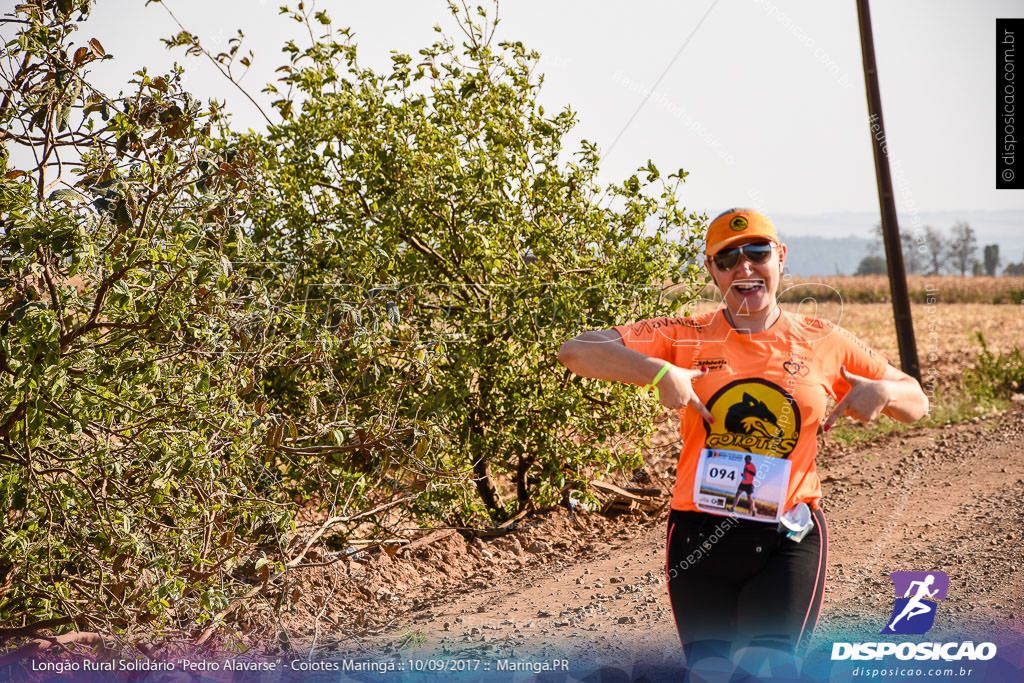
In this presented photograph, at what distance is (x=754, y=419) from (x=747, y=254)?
519 millimetres

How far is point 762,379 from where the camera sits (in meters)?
2.76

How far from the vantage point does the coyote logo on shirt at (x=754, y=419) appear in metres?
2.71

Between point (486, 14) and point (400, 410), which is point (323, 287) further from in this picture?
point (486, 14)

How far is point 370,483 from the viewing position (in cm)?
566

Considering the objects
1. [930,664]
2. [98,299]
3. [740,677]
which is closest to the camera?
[740,677]

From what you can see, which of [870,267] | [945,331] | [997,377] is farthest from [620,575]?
[870,267]

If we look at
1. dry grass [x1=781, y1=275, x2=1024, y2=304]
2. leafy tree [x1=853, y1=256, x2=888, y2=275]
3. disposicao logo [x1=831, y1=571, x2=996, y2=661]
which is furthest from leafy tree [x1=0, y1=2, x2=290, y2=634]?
leafy tree [x1=853, y1=256, x2=888, y2=275]

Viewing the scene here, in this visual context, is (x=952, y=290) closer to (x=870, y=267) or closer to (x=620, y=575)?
(x=870, y=267)

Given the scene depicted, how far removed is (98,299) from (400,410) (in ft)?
7.84

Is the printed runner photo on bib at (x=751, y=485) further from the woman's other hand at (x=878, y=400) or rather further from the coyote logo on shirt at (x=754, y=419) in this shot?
the woman's other hand at (x=878, y=400)

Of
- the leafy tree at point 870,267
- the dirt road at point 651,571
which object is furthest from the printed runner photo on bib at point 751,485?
the leafy tree at point 870,267

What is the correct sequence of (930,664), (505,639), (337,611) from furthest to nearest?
(337,611) → (505,639) → (930,664)

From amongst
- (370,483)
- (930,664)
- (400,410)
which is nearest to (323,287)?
(400,410)

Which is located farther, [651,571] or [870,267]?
[870,267]
